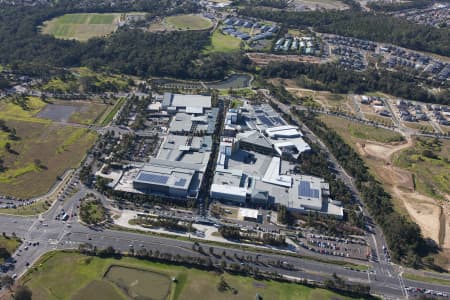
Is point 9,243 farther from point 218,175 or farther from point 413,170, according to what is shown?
point 413,170

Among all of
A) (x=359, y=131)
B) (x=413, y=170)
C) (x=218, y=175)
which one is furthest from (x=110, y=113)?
(x=413, y=170)

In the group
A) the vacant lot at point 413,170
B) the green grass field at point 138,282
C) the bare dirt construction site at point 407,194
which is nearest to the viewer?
the green grass field at point 138,282

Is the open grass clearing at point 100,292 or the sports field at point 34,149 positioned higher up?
the sports field at point 34,149

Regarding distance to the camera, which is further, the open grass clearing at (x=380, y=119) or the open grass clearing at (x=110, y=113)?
the open grass clearing at (x=380, y=119)

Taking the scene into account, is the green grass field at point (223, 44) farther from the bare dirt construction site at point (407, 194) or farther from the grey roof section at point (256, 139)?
the bare dirt construction site at point (407, 194)

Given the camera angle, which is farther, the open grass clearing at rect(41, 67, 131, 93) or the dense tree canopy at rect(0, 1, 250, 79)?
the dense tree canopy at rect(0, 1, 250, 79)

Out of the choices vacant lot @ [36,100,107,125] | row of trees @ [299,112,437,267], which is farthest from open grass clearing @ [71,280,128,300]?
vacant lot @ [36,100,107,125]

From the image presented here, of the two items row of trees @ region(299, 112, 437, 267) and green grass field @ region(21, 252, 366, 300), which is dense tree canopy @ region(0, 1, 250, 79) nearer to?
row of trees @ region(299, 112, 437, 267)

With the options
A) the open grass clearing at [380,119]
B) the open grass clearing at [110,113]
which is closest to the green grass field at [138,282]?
the open grass clearing at [110,113]
